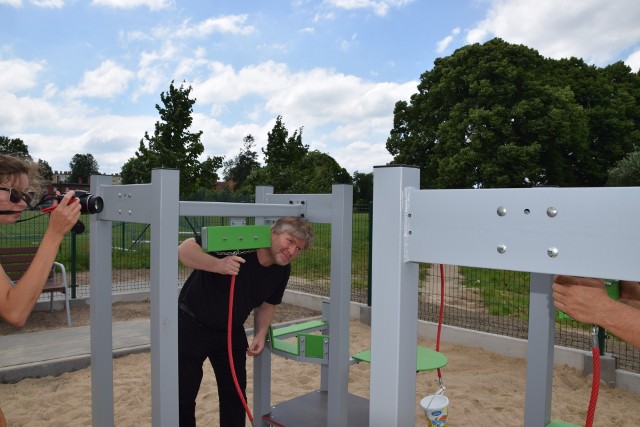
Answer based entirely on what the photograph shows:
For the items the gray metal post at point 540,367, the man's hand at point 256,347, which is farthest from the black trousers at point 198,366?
the gray metal post at point 540,367

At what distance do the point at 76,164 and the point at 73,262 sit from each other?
88393 mm

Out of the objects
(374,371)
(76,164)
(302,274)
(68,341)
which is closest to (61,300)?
(68,341)

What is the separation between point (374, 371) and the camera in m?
0.98

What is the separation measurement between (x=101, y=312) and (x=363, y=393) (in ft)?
7.97

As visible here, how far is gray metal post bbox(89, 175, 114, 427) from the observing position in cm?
247

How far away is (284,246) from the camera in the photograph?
2.52 metres

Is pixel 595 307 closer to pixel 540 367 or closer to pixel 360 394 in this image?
pixel 540 367

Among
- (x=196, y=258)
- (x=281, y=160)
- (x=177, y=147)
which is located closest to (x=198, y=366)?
(x=196, y=258)

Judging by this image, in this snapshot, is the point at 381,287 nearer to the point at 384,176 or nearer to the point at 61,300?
the point at 384,176

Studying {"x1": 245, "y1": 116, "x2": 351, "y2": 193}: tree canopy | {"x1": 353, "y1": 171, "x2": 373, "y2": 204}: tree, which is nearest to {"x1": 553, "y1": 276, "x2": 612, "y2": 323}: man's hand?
{"x1": 245, "y1": 116, "x2": 351, "y2": 193}: tree canopy

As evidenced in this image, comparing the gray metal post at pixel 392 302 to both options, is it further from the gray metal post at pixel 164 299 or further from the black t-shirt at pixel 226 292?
the black t-shirt at pixel 226 292

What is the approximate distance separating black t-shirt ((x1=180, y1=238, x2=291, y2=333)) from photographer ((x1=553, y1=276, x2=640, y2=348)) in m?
1.92

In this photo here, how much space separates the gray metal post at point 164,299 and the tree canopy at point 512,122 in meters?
18.6

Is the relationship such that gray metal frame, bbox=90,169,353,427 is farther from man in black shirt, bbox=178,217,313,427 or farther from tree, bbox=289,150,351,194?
tree, bbox=289,150,351,194
